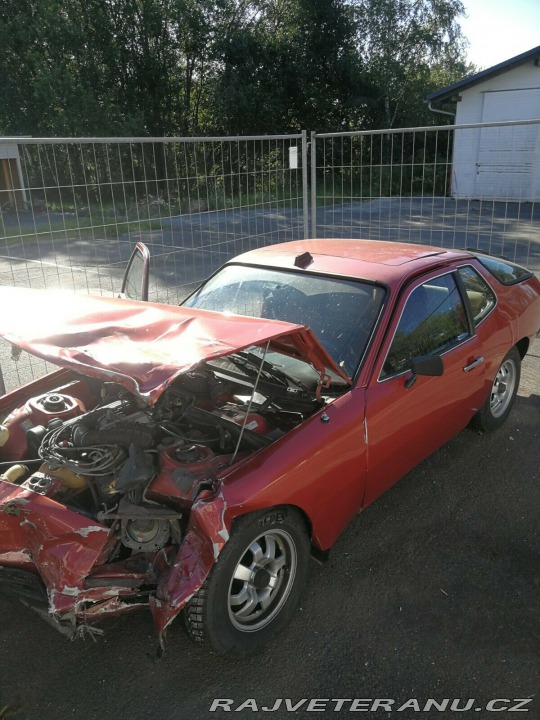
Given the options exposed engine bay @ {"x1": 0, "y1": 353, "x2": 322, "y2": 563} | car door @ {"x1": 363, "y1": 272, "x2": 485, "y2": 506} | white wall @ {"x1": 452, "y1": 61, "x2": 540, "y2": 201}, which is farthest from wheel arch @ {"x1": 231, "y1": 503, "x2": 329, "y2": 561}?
white wall @ {"x1": 452, "y1": 61, "x2": 540, "y2": 201}

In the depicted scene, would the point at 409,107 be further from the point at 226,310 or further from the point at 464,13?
the point at 226,310

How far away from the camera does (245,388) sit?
3232mm

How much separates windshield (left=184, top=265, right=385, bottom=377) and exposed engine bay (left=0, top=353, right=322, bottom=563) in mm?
371

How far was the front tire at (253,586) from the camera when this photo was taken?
2.37 metres

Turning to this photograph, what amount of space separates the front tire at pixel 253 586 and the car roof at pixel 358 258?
162cm

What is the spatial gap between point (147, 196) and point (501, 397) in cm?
389

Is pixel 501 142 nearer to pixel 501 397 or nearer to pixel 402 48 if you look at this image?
pixel 402 48

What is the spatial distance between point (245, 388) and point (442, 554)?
1516 millimetres

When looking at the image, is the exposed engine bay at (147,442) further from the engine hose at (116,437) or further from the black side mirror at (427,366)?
the black side mirror at (427,366)

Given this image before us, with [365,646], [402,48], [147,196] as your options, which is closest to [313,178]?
[147,196]

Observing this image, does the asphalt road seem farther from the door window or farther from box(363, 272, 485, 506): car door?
the door window

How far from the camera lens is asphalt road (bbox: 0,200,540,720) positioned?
2.42 m

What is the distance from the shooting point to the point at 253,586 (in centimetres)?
259

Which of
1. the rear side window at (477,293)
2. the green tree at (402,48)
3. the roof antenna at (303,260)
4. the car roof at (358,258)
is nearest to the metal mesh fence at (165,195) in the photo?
the car roof at (358,258)
